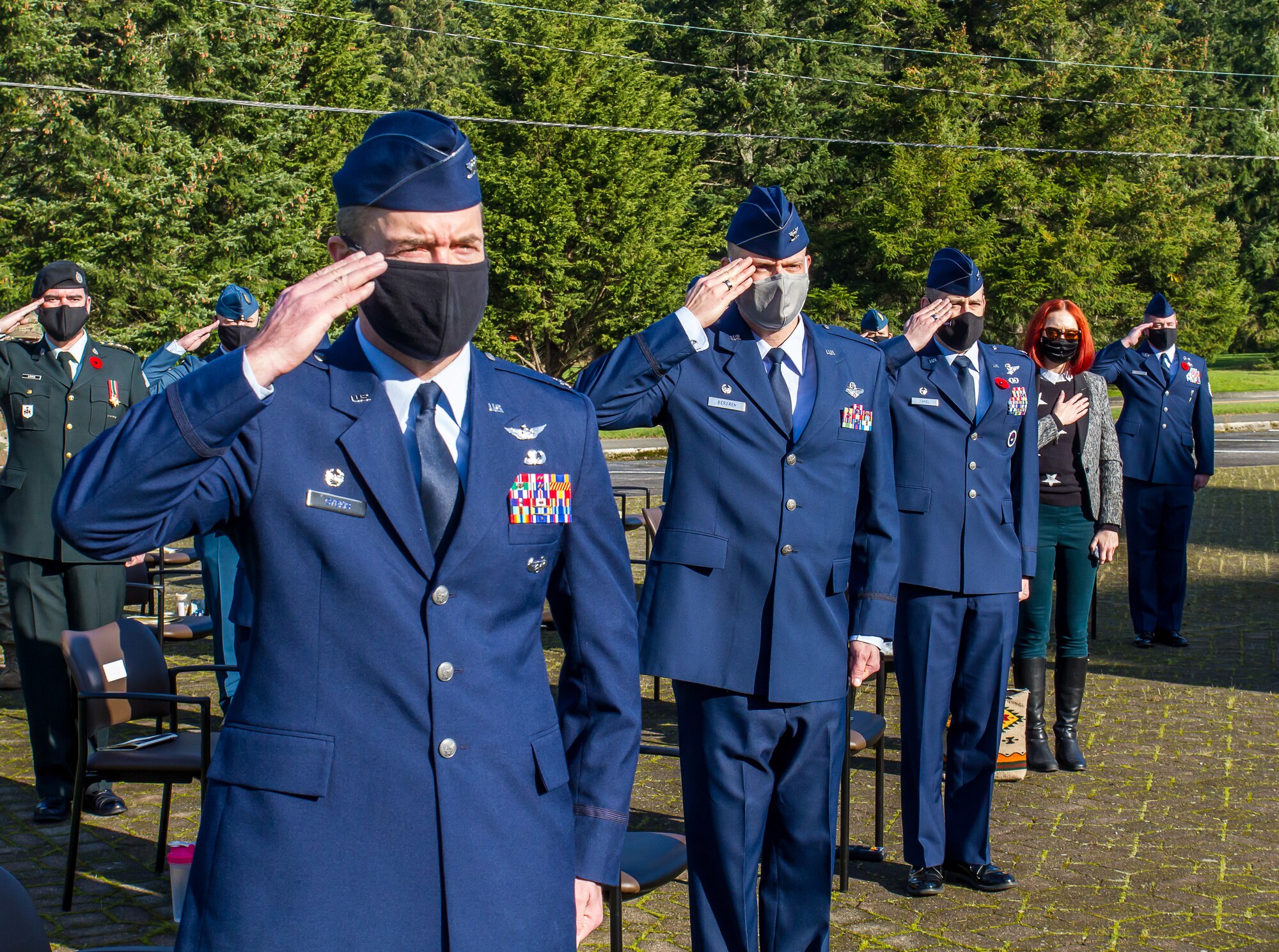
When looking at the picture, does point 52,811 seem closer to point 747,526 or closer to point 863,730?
point 863,730

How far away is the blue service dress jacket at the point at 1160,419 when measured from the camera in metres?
10.4

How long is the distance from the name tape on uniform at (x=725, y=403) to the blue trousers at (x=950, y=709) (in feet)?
5.74

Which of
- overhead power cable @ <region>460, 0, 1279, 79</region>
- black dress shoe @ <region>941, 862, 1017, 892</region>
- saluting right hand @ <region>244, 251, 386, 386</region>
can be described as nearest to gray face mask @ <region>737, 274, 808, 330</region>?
saluting right hand @ <region>244, 251, 386, 386</region>

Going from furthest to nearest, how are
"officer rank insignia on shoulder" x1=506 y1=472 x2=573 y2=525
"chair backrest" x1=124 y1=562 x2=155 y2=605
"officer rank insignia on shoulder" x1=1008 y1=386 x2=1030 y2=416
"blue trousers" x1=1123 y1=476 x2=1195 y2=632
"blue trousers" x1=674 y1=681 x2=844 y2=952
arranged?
"blue trousers" x1=1123 y1=476 x2=1195 y2=632, "chair backrest" x1=124 y1=562 x2=155 y2=605, "officer rank insignia on shoulder" x1=1008 y1=386 x2=1030 y2=416, "blue trousers" x1=674 y1=681 x2=844 y2=952, "officer rank insignia on shoulder" x1=506 y1=472 x2=573 y2=525

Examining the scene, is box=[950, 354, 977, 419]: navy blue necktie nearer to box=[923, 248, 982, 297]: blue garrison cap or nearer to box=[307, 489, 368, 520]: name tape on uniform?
box=[923, 248, 982, 297]: blue garrison cap

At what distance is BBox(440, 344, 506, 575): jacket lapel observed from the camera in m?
2.13

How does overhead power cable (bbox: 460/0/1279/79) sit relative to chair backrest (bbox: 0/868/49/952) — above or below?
above

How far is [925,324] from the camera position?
5.26m

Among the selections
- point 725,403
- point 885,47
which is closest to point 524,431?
point 725,403

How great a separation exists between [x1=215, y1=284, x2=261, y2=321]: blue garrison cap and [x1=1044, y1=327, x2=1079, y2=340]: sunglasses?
453 cm

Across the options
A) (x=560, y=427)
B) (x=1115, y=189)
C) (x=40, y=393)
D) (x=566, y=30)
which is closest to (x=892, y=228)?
(x=1115, y=189)

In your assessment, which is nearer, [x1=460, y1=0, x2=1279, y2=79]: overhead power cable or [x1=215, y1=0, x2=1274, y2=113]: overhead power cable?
[x1=215, y1=0, x2=1274, y2=113]: overhead power cable

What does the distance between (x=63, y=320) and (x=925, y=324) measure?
14.1ft

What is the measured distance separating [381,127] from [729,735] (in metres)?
2.19
